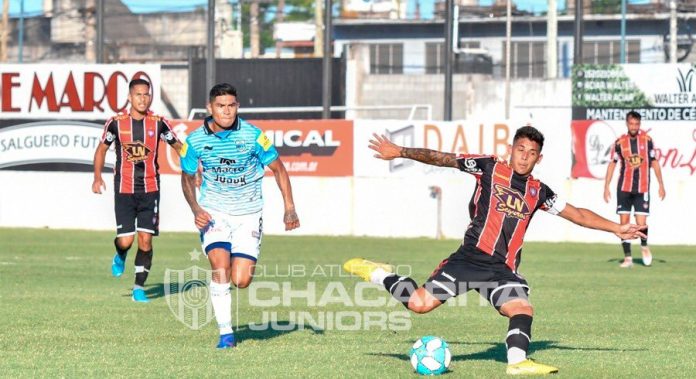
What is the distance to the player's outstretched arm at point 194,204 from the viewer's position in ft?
32.9

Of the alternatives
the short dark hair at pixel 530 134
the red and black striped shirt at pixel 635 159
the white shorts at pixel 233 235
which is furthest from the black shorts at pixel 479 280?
the red and black striped shirt at pixel 635 159

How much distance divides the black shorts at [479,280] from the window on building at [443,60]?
41622 mm

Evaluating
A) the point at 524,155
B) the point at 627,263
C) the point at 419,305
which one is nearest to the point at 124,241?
the point at 419,305

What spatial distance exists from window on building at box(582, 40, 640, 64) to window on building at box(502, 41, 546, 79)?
1899 millimetres

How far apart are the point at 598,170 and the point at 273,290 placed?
479 inches

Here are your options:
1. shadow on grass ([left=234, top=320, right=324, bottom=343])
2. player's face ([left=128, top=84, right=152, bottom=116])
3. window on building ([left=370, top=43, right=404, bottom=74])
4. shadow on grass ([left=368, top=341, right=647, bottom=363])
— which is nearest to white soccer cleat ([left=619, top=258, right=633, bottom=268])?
player's face ([left=128, top=84, right=152, bottom=116])

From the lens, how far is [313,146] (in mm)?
26641

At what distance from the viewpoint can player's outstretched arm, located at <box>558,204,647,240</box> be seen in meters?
9.20

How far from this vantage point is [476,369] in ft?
29.6

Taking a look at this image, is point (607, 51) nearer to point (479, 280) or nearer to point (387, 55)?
point (387, 55)

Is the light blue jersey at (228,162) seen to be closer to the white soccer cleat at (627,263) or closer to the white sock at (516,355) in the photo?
the white sock at (516,355)

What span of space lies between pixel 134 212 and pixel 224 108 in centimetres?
456

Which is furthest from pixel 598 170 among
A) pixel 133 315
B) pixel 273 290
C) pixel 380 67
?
pixel 380 67

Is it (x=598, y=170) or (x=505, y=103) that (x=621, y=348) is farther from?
(x=505, y=103)
